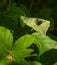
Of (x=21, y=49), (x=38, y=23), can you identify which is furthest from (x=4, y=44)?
(x=38, y=23)

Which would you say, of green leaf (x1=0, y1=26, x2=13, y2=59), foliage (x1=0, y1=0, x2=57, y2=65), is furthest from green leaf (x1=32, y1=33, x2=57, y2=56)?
green leaf (x1=0, y1=26, x2=13, y2=59)

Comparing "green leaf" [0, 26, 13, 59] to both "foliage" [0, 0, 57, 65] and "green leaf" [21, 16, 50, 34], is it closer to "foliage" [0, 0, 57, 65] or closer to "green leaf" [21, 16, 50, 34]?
"foliage" [0, 0, 57, 65]

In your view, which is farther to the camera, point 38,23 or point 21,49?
point 38,23

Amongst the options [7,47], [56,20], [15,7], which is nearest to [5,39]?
[7,47]

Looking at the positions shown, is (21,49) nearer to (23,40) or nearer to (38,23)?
(23,40)

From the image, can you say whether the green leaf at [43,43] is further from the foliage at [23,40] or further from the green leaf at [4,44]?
the green leaf at [4,44]

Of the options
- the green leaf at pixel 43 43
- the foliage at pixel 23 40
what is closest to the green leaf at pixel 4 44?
the foliage at pixel 23 40

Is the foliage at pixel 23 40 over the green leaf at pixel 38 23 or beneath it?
beneath

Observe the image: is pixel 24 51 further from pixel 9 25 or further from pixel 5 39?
pixel 9 25
